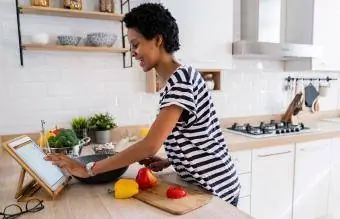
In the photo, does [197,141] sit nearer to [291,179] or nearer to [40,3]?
[40,3]

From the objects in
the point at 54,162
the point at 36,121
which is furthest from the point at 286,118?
the point at 54,162

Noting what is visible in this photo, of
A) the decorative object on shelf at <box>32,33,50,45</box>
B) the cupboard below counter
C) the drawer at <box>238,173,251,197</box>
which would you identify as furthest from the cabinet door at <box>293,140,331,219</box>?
the decorative object on shelf at <box>32,33,50,45</box>

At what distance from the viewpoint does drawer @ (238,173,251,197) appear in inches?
81.0

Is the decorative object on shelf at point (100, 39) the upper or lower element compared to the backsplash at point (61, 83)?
upper

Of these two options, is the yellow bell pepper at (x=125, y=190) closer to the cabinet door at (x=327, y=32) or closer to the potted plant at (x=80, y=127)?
the potted plant at (x=80, y=127)

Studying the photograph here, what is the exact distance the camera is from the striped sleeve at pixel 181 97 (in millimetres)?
925

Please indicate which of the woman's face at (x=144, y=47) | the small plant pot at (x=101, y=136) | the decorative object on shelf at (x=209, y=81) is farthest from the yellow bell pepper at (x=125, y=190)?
the decorative object on shelf at (x=209, y=81)

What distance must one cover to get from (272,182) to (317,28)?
1375mm

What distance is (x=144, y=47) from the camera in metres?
1.02

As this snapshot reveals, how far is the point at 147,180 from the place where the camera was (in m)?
Answer: 1.05

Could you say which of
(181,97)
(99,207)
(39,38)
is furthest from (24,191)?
(39,38)

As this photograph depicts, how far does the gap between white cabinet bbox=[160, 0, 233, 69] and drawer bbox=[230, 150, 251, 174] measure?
644 mm

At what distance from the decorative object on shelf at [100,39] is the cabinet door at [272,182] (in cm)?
122

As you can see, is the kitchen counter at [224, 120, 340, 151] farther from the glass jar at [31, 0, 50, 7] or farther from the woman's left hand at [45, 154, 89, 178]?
the glass jar at [31, 0, 50, 7]
